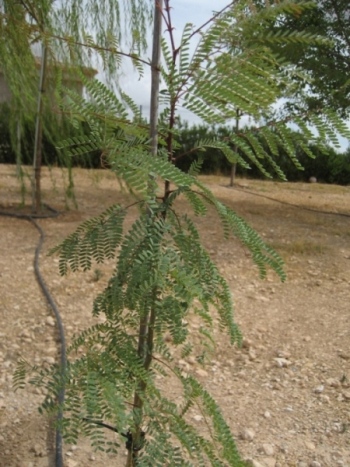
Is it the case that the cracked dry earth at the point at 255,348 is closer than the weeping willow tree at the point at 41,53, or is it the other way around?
the cracked dry earth at the point at 255,348

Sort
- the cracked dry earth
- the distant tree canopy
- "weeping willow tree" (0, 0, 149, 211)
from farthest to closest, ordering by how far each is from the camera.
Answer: the distant tree canopy < "weeping willow tree" (0, 0, 149, 211) < the cracked dry earth

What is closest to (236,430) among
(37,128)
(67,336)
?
(67,336)

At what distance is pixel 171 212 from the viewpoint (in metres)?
1.21

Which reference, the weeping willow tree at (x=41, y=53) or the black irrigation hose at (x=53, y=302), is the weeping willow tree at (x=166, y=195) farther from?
the weeping willow tree at (x=41, y=53)

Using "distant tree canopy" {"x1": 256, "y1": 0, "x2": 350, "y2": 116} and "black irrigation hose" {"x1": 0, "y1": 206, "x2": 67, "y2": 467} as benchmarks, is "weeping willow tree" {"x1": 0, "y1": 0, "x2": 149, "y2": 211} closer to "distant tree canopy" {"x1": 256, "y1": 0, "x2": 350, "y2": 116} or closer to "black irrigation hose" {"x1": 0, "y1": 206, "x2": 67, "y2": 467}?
"black irrigation hose" {"x1": 0, "y1": 206, "x2": 67, "y2": 467}

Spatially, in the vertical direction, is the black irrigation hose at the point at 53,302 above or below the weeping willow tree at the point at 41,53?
below

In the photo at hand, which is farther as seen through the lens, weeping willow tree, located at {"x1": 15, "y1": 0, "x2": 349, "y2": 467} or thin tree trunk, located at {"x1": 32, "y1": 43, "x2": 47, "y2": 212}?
thin tree trunk, located at {"x1": 32, "y1": 43, "x2": 47, "y2": 212}

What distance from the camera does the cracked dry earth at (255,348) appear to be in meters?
2.01

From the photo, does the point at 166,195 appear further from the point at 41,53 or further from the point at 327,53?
the point at 327,53

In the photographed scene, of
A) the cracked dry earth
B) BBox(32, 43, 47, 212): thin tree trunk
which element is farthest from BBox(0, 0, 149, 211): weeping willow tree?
the cracked dry earth

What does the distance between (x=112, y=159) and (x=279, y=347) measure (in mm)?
2066

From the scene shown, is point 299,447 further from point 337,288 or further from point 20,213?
point 20,213

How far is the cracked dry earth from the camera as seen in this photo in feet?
6.59

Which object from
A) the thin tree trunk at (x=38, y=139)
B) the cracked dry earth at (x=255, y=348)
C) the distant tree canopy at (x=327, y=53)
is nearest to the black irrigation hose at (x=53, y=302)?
the cracked dry earth at (x=255, y=348)
